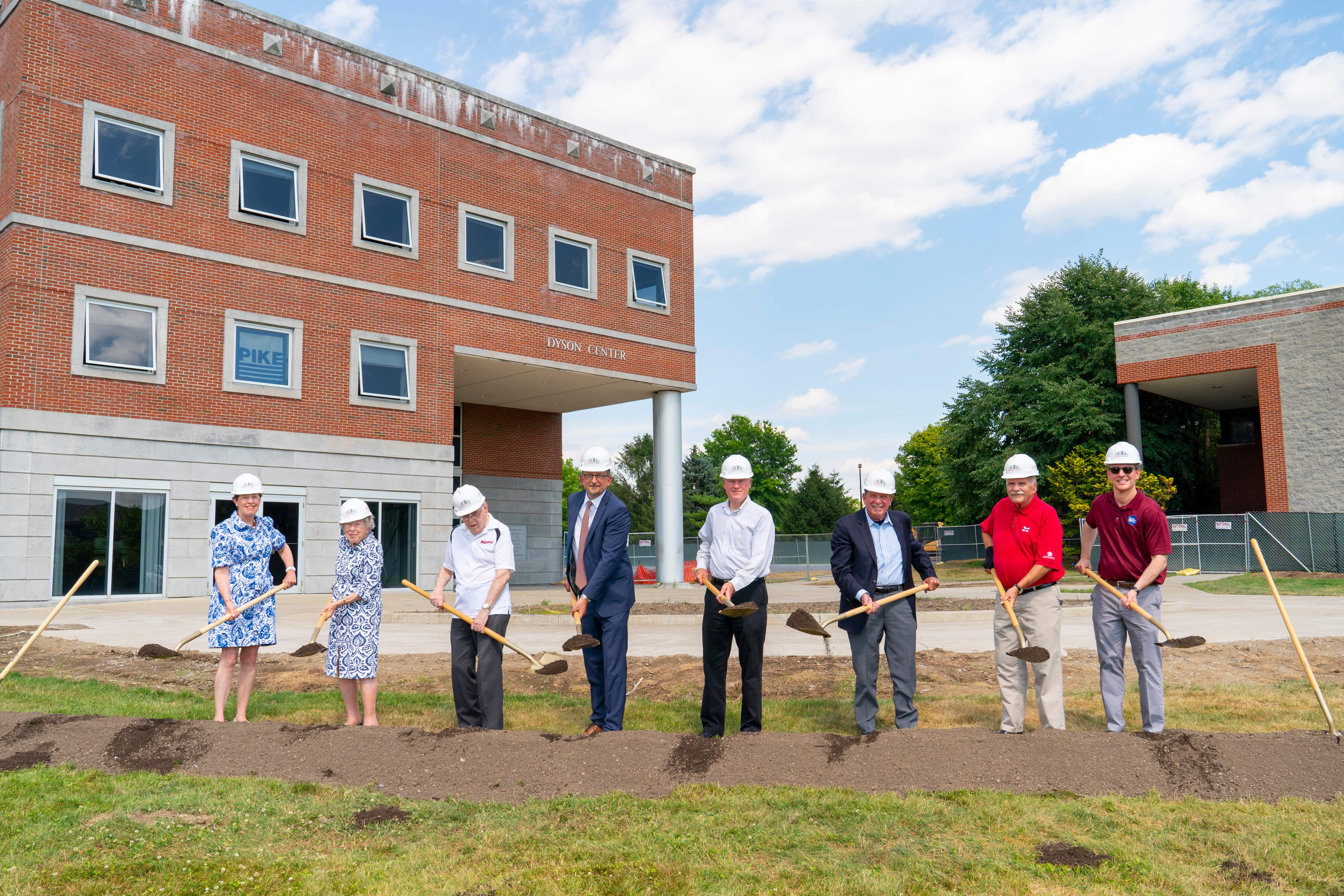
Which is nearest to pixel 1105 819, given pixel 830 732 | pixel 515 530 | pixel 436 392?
pixel 830 732

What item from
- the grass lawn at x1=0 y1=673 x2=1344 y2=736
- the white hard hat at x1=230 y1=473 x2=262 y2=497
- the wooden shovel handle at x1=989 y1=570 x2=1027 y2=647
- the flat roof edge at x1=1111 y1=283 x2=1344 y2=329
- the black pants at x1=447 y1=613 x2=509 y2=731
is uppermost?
the flat roof edge at x1=1111 y1=283 x2=1344 y2=329

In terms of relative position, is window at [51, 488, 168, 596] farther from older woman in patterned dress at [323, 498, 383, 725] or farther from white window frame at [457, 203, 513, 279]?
older woman in patterned dress at [323, 498, 383, 725]

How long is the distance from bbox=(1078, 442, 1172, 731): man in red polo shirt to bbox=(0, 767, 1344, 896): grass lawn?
4.76ft

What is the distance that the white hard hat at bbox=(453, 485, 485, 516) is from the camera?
679 centimetres

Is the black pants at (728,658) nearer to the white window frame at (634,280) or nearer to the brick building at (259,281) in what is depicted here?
the brick building at (259,281)

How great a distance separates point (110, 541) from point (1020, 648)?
17.3 m

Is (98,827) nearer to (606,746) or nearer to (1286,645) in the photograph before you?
(606,746)

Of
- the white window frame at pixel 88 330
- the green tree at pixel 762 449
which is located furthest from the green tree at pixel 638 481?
the white window frame at pixel 88 330

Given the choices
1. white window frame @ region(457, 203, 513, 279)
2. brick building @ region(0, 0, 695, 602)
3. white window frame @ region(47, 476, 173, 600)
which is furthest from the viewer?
white window frame @ region(457, 203, 513, 279)

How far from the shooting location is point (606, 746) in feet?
19.7

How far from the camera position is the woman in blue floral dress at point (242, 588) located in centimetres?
A: 692

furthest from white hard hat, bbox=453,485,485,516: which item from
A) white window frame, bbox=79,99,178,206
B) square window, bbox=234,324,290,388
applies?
white window frame, bbox=79,99,178,206

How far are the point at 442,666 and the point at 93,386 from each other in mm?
11375

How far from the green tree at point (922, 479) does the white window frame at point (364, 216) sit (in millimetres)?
57264
